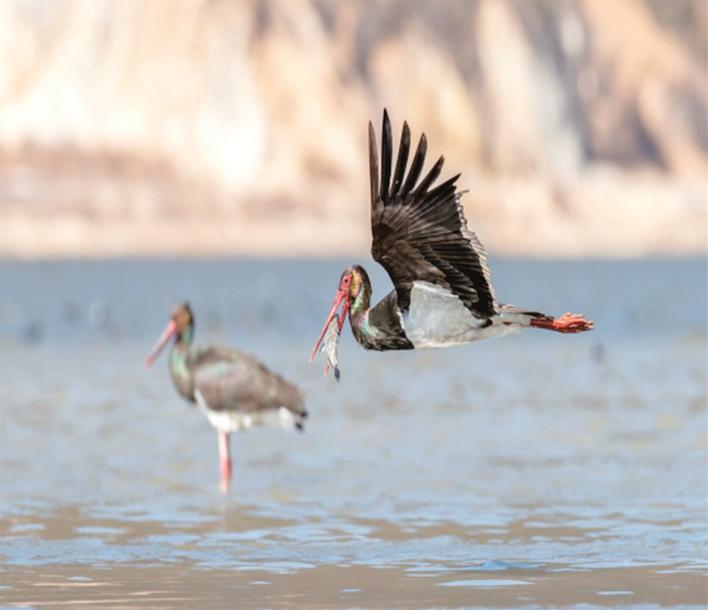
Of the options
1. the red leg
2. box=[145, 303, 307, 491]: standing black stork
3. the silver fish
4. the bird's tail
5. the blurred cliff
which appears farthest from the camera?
the blurred cliff

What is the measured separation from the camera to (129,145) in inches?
4060

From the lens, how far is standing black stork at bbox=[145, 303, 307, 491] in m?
16.6

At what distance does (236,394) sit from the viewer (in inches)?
658

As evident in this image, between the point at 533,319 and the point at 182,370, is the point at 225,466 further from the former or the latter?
the point at 533,319

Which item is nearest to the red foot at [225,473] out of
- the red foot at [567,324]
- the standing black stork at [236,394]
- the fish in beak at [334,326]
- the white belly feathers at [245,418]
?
the standing black stork at [236,394]

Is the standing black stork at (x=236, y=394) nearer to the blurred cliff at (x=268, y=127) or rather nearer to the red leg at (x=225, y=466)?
the red leg at (x=225, y=466)

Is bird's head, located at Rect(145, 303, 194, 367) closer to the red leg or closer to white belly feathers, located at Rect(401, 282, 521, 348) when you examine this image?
the red leg

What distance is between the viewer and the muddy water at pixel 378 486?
11453 millimetres

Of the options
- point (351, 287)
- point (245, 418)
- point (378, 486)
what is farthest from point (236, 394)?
point (351, 287)

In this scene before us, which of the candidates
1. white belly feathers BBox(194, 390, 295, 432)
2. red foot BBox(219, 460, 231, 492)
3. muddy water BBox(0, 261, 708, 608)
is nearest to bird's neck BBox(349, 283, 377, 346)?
muddy water BBox(0, 261, 708, 608)

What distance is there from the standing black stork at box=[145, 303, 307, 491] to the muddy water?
0.45 metres

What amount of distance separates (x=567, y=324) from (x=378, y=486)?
5.02 meters

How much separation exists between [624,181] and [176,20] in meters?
24.9

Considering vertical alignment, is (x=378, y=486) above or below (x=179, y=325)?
below
